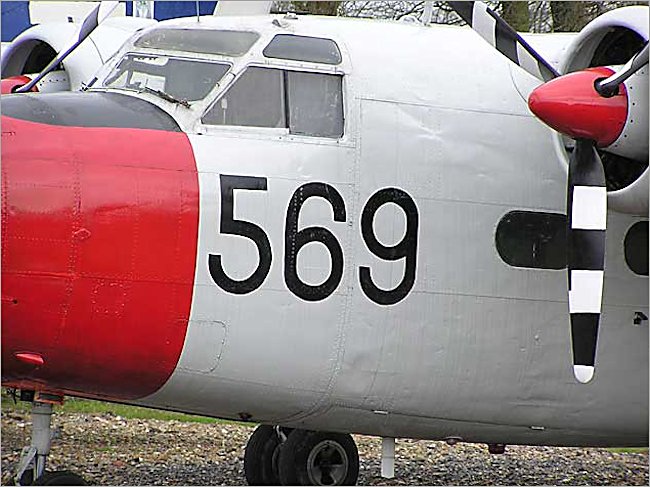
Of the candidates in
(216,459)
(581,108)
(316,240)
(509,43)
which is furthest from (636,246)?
(216,459)

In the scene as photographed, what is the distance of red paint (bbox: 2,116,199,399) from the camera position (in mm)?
7172

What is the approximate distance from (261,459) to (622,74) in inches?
205

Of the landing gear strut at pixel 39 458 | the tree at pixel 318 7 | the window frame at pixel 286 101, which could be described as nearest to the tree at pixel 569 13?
the tree at pixel 318 7

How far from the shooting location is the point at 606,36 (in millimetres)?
8234

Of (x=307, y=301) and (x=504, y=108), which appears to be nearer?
(x=307, y=301)

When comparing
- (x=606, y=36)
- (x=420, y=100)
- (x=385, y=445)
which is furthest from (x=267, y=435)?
(x=606, y=36)

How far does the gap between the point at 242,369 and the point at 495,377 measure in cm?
180

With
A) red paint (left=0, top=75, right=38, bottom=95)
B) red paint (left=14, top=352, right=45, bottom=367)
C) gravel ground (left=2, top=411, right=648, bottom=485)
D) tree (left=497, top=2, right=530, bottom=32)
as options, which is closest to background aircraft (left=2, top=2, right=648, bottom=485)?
red paint (left=14, top=352, right=45, bottom=367)

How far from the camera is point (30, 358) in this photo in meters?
7.36

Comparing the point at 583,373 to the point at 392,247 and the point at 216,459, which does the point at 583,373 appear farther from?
the point at 216,459

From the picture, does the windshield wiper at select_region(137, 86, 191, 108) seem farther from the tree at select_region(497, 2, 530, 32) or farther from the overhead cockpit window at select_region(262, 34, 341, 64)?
the tree at select_region(497, 2, 530, 32)

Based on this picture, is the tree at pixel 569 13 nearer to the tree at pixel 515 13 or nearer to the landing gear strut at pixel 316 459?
the tree at pixel 515 13

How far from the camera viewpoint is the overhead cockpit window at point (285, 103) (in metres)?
8.02

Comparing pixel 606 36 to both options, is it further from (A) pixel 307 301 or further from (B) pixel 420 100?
(A) pixel 307 301
